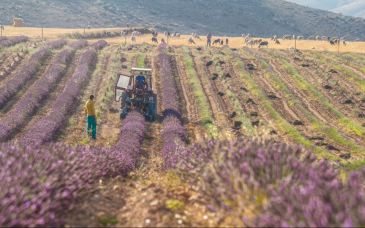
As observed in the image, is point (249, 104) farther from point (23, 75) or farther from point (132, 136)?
point (23, 75)

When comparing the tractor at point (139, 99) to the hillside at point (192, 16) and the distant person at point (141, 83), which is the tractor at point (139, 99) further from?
the hillside at point (192, 16)

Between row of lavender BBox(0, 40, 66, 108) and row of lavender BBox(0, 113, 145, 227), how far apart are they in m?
16.1

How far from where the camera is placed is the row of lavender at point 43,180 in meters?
5.98

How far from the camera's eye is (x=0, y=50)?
3844 centimetres

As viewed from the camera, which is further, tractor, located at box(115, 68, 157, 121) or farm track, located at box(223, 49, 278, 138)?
tractor, located at box(115, 68, 157, 121)

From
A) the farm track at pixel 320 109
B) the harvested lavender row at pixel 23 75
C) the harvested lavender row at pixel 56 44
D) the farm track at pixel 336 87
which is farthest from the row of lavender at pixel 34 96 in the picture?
the farm track at pixel 336 87

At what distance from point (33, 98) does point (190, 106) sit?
8087 mm

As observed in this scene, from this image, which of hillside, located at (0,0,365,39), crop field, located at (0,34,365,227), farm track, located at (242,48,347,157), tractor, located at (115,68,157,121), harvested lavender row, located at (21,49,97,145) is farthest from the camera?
hillside, located at (0,0,365,39)

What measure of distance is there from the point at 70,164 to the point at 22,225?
6.89ft

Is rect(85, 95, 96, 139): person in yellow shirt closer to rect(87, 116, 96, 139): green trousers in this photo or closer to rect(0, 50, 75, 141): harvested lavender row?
rect(87, 116, 96, 139): green trousers

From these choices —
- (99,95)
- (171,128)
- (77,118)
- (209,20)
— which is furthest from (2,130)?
(209,20)

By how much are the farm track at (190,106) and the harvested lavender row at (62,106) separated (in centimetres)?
557

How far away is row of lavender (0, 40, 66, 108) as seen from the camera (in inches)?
975

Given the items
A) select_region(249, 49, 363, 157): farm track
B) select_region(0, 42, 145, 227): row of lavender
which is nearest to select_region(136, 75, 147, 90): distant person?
select_region(249, 49, 363, 157): farm track
